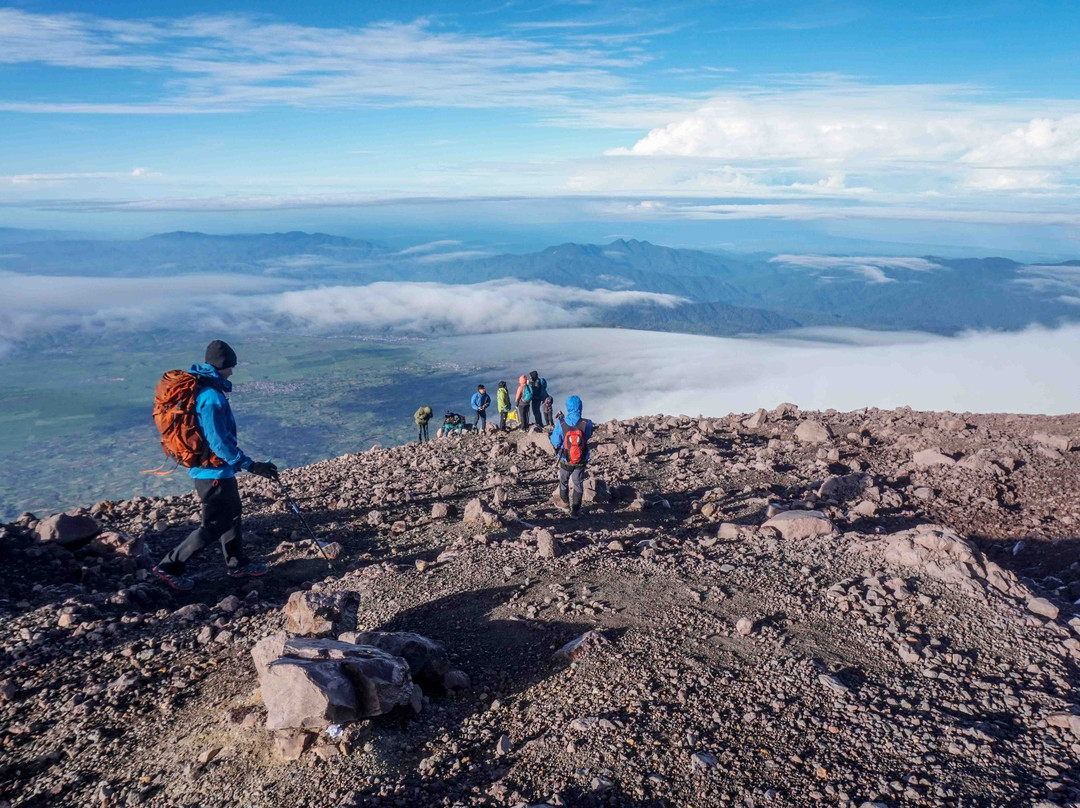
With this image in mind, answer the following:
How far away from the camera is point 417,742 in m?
4.17

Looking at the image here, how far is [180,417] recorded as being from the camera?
6.46 meters

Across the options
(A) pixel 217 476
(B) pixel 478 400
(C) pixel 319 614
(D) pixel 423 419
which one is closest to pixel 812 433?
(B) pixel 478 400

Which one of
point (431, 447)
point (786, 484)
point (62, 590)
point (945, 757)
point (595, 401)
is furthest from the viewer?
point (595, 401)

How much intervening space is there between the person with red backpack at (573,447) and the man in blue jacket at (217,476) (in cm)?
394

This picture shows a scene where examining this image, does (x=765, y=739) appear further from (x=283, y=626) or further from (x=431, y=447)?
(x=431, y=447)

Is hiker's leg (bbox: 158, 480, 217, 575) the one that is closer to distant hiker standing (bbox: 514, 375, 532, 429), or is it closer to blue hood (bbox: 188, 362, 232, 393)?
blue hood (bbox: 188, 362, 232, 393)

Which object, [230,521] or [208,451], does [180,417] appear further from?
[230,521]

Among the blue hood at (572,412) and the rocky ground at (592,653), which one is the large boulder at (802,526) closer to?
the rocky ground at (592,653)

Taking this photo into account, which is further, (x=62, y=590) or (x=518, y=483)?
(x=518, y=483)

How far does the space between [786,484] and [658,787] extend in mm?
7828

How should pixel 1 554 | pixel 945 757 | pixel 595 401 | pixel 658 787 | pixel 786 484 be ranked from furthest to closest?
pixel 595 401 < pixel 786 484 < pixel 1 554 < pixel 945 757 < pixel 658 787

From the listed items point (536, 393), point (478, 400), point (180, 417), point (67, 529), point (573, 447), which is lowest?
point (478, 400)

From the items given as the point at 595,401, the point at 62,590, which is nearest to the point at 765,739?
the point at 62,590

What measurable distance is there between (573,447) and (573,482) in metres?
0.52
